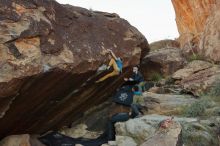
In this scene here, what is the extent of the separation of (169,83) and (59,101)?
718 centimetres

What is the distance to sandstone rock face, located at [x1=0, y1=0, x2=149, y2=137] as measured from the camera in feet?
26.1

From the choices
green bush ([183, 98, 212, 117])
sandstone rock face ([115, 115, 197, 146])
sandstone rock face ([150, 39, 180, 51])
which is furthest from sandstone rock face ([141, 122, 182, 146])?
sandstone rock face ([150, 39, 180, 51])

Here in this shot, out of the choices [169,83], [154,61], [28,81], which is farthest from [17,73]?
[154,61]

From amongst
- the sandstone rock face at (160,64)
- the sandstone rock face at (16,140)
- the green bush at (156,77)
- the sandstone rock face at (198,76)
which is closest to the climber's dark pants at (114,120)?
the sandstone rock face at (16,140)

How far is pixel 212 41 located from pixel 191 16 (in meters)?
6.82

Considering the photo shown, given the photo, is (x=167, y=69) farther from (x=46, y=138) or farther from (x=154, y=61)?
(x=46, y=138)

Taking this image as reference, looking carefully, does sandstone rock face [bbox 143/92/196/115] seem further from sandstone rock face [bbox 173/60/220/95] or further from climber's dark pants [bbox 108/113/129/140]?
climber's dark pants [bbox 108/113/129/140]

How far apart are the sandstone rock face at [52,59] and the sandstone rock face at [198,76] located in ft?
9.72

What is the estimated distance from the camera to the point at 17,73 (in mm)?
7805

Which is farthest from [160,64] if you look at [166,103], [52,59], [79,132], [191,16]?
[52,59]

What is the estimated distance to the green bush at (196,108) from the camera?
433 inches

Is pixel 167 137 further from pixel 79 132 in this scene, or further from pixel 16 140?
pixel 79 132

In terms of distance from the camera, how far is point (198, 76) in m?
14.8

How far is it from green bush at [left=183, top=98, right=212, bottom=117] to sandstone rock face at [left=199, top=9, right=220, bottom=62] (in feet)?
15.6
